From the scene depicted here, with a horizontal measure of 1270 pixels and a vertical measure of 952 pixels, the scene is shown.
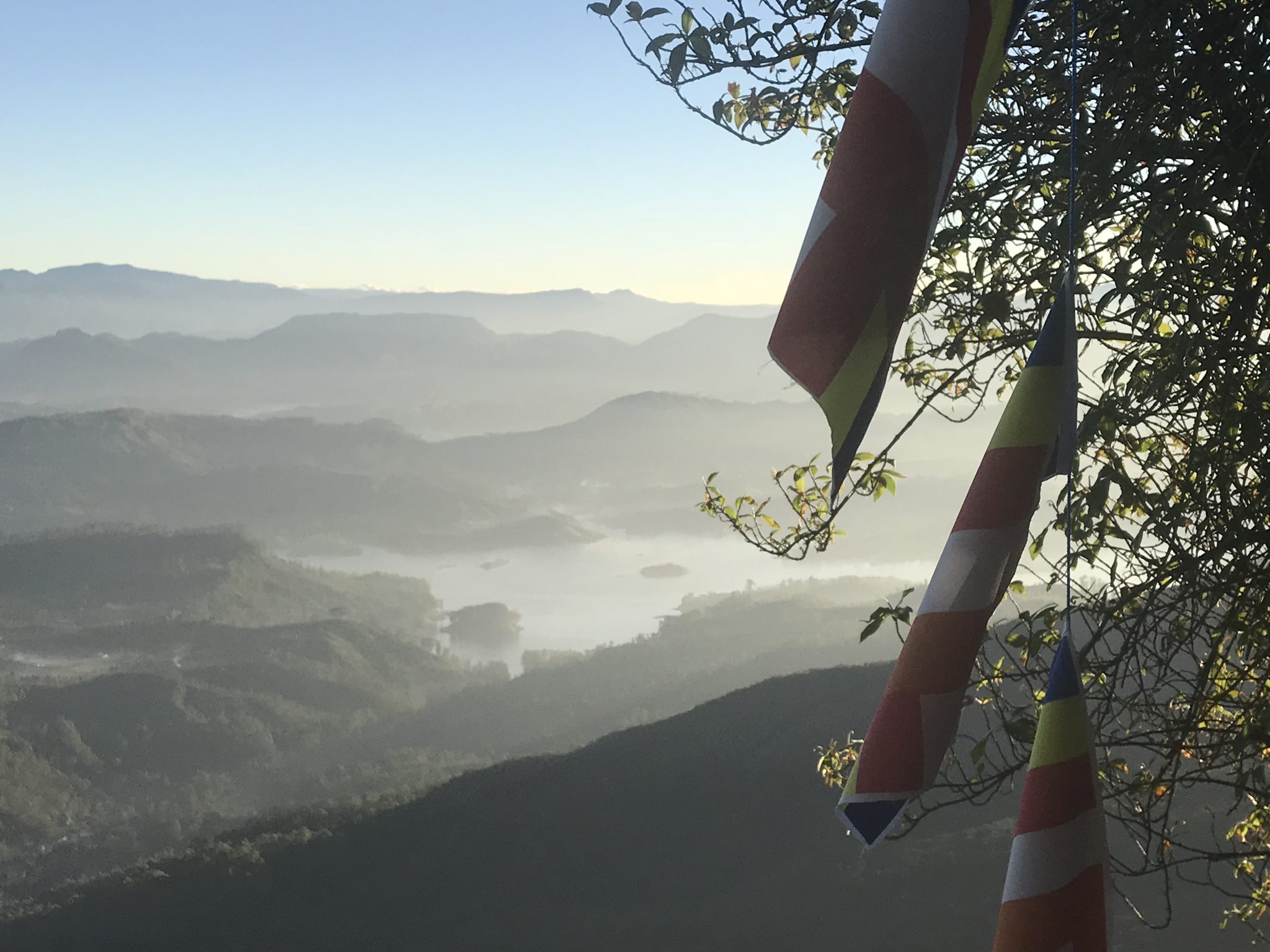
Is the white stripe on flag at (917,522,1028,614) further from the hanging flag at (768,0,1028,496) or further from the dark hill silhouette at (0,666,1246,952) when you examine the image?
the dark hill silhouette at (0,666,1246,952)

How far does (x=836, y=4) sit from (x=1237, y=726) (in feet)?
13.9

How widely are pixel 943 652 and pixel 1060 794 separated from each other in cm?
46

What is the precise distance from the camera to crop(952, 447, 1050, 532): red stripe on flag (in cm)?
266

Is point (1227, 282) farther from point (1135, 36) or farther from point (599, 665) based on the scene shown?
point (599, 665)

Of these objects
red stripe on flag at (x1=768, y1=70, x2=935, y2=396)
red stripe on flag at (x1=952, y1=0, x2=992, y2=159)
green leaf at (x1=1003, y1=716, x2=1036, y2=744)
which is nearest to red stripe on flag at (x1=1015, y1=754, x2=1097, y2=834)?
red stripe on flag at (x1=768, y1=70, x2=935, y2=396)

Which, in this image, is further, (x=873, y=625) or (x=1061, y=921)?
(x=873, y=625)

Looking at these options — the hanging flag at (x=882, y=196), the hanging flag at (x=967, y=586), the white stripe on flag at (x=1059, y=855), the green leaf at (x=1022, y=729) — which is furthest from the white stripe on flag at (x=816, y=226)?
the green leaf at (x=1022, y=729)

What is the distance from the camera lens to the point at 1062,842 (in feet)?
8.46

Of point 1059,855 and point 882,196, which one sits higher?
point 882,196

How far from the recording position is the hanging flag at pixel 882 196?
2.37 m

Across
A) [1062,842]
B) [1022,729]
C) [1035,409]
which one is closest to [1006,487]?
[1035,409]

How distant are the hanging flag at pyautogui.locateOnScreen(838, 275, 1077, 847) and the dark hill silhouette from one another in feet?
62.3

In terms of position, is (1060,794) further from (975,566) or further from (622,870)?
(622,870)

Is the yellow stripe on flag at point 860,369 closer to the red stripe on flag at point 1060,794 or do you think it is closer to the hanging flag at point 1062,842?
the hanging flag at point 1062,842
